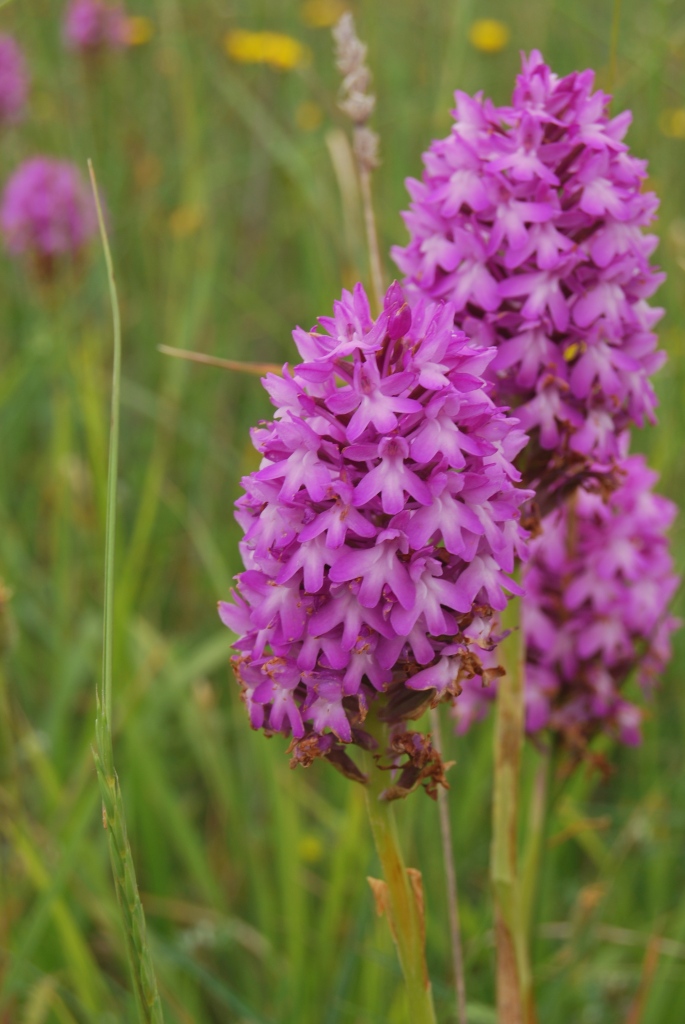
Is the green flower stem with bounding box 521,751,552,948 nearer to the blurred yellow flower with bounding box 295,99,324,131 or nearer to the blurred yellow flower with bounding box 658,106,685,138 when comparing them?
the blurred yellow flower with bounding box 658,106,685,138

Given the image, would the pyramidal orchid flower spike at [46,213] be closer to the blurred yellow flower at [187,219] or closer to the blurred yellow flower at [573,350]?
the blurred yellow flower at [187,219]

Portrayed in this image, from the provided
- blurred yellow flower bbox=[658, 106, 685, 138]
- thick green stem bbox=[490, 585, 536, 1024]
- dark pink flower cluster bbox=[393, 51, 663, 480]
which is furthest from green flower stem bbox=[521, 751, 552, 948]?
blurred yellow flower bbox=[658, 106, 685, 138]

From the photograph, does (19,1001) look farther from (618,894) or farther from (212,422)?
(212,422)

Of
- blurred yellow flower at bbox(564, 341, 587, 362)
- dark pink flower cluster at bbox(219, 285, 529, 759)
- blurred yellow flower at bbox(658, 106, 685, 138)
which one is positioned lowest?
dark pink flower cluster at bbox(219, 285, 529, 759)

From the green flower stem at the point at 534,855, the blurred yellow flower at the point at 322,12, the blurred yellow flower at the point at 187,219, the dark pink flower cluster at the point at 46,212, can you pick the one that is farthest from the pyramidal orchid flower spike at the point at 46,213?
the green flower stem at the point at 534,855

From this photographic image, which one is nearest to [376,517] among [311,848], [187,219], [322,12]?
[311,848]

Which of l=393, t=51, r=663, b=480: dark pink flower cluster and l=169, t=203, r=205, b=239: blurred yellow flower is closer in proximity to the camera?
l=393, t=51, r=663, b=480: dark pink flower cluster
